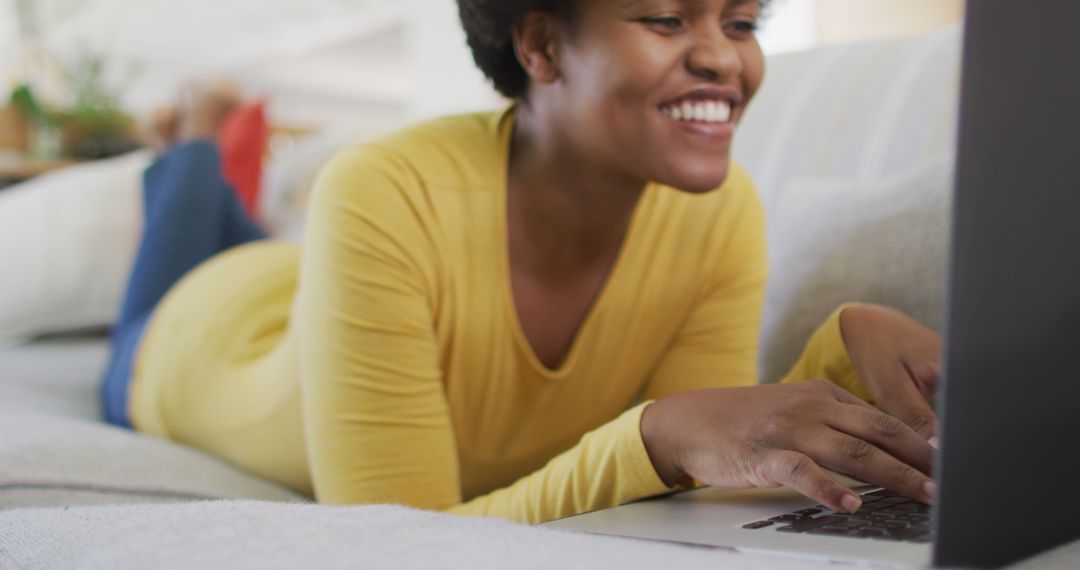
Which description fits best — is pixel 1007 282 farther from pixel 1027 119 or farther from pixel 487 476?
pixel 487 476

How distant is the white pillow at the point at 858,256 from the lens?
2.60 feet

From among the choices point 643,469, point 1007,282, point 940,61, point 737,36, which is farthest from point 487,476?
point 940,61

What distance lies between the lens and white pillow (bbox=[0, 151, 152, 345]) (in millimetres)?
1828

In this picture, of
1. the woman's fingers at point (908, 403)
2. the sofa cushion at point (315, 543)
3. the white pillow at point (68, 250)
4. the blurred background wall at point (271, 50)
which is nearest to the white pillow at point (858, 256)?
the woman's fingers at point (908, 403)

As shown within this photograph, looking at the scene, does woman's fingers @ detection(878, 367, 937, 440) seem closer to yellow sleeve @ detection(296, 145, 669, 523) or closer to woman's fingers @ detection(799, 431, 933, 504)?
woman's fingers @ detection(799, 431, 933, 504)

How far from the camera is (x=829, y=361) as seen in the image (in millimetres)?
671

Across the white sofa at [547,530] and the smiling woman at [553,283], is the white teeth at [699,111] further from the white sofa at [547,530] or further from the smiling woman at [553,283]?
the white sofa at [547,530]

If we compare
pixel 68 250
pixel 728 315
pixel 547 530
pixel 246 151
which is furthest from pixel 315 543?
pixel 246 151

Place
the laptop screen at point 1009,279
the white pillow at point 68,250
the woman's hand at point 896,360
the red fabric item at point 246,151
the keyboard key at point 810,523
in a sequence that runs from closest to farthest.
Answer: the laptop screen at point 1009,279 → the keyboard key at point 810,523 → the woman's hand at point 896,360 → the white pillow at point 68,250 → the red fabric item at point 246,151

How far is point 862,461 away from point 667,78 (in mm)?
286

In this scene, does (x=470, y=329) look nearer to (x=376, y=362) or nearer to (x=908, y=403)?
(x=376, y=362)

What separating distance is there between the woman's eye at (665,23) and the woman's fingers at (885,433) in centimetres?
28

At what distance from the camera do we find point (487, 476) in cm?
83

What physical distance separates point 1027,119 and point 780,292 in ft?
1.75
